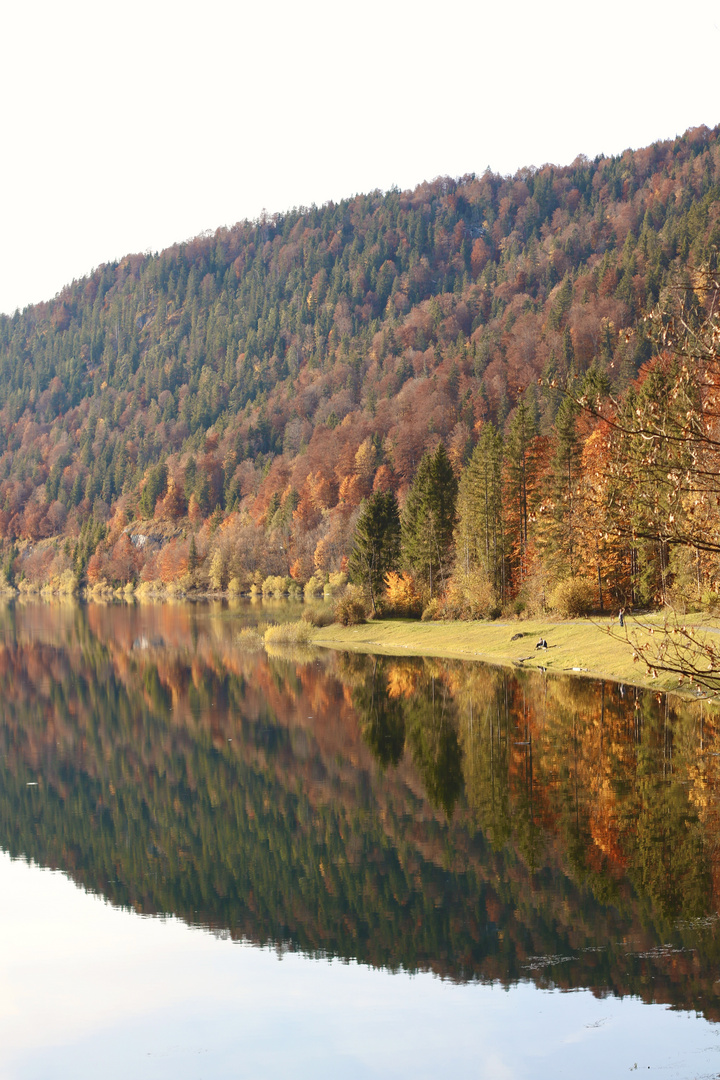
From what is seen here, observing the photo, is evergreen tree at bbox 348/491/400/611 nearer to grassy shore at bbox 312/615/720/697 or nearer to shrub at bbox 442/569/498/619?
grassy shore at bbox 312/615/720/697

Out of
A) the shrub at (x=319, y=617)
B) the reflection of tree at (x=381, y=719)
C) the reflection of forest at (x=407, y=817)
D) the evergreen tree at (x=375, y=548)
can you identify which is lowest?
the shrub at (x=319, y=617)

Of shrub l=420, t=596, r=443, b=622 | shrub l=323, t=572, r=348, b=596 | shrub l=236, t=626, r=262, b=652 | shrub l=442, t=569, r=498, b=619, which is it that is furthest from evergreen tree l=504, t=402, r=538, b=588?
shrub l=323, t=572, r=348, b=596

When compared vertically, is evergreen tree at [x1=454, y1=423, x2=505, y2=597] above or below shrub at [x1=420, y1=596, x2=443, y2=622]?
above

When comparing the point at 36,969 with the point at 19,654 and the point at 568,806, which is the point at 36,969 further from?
the point at 19,654

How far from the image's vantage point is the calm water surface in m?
15.4

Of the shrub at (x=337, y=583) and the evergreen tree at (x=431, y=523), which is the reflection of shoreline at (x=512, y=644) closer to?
the evergreen tree at (x=431, y=523)

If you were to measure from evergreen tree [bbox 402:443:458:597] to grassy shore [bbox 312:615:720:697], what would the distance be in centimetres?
526

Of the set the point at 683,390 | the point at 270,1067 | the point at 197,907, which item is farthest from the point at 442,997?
the point at 683,390

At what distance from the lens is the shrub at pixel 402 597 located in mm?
82812

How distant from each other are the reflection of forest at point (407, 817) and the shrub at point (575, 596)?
1164cm

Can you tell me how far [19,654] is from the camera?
7725 centimetres

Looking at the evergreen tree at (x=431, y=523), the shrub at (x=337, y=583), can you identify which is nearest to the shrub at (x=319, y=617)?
the evergreen tree at (x=431, y=523)

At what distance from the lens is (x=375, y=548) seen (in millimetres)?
85562

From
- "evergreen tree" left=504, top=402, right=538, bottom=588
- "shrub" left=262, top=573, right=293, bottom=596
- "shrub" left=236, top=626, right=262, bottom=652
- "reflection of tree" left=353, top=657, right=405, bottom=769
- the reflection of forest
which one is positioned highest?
"evergreen tree" left=504, top=402, right=538, bottom=588
